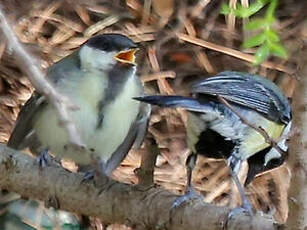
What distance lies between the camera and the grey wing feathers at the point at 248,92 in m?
1.20

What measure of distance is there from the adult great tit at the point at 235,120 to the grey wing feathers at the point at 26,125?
0.83 ft

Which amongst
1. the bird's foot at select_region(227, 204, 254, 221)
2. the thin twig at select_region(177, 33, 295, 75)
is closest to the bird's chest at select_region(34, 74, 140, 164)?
the bird's foot at select_region(227, 204, 254, 221)

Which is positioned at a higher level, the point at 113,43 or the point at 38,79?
the point at 38,79

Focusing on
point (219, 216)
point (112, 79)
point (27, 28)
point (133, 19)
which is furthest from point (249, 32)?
point (219, 216)

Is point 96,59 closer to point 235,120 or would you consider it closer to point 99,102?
point 99,102

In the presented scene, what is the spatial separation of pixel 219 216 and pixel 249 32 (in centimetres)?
86

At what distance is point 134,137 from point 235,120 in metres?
0.21

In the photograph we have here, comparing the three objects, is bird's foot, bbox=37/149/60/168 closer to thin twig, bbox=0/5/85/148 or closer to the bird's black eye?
the bird's black eye

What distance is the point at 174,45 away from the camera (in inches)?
76.2

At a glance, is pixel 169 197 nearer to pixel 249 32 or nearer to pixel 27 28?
pixel 249 32

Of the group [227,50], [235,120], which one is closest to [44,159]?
[235,120]

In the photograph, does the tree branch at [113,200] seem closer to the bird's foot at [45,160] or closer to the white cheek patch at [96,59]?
the bird's foot at [45,160]

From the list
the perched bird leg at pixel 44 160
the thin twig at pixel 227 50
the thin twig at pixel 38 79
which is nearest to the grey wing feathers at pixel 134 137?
the perched bird leg at pixel 44 160

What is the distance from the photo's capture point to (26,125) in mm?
1395
